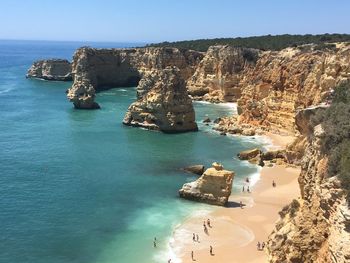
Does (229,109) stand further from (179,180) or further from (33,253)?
(33,253)

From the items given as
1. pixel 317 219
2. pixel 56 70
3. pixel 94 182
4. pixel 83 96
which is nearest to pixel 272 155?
pixel 94 182

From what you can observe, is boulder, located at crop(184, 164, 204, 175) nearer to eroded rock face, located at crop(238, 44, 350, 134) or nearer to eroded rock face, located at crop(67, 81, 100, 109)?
eroded rock face, located at crop(238, 44, 350, 134)

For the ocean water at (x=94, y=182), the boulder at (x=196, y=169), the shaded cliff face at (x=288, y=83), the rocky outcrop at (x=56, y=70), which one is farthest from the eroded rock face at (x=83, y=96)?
the rocky outcrop at (x=56, y=70)

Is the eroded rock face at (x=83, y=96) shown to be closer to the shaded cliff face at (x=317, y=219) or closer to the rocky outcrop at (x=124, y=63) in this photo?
the rocky outcrop at (x=124, y=63)

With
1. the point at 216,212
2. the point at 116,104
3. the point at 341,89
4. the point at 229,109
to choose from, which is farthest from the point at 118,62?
the point at 341,89

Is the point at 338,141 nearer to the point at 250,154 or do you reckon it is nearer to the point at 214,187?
the point at 214,187

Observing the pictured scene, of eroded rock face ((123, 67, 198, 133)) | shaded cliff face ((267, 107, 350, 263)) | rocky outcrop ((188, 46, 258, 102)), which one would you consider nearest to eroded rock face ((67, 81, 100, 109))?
eroded rock face ((123, 67, 198, 133))
